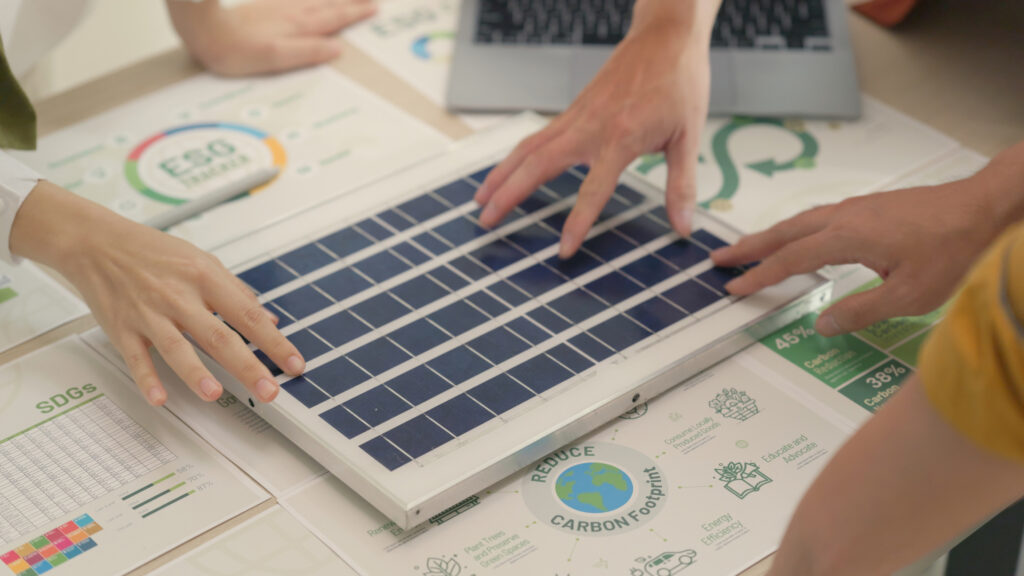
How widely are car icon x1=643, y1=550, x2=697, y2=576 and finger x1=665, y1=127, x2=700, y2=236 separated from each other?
1.21 ft

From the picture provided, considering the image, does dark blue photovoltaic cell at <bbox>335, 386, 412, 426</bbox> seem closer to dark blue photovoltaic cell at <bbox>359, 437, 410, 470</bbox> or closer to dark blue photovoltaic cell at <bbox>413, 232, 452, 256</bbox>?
dark blue photovoltaic cell at <bbox>359, 437, 410, 470</bbox>

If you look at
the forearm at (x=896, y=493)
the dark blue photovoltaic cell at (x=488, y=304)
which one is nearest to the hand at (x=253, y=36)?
the dark blue photovoltaic cell at (x=488, y=304)

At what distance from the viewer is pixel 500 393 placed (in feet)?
2.93

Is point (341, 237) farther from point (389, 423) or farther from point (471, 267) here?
point (389, 423)

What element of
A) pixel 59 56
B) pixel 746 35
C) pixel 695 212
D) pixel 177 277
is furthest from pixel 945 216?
pixel 59 56

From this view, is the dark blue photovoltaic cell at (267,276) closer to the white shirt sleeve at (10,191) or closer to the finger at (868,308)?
the white shirt sleeve at (10,191)

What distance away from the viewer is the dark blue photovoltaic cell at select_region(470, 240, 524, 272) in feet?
3.39

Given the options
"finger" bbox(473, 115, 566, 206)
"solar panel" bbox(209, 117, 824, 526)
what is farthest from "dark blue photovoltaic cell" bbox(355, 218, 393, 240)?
"finger" bbox(473, 115, 566, 206)

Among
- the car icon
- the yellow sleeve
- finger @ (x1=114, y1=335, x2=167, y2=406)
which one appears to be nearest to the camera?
the yellow sleeve

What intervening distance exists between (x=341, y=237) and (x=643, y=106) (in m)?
0.35

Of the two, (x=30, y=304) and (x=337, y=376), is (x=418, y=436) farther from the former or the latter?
(x=30, y=304)

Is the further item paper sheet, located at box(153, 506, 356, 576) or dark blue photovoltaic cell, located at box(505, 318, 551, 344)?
dark blue photovoltaic cell, located at box(505, 318, 551, 344)

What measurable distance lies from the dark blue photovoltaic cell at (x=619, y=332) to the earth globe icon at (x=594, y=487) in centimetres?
12

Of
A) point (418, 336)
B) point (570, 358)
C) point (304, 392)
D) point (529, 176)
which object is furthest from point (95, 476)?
point (529, 176)
